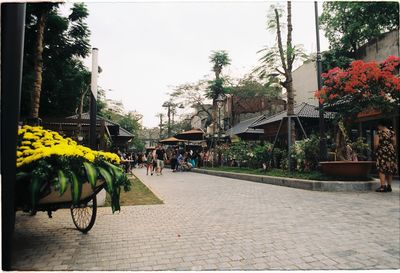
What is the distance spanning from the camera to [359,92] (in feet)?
28.9

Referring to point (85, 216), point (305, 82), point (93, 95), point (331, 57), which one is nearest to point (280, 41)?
point (331, 57)

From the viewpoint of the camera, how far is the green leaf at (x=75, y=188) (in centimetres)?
305

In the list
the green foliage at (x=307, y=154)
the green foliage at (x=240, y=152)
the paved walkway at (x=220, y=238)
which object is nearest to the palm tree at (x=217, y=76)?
the green foliage at (x=240, y=152)

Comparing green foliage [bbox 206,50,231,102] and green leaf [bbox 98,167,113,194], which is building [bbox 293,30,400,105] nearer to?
green foliage [bbox 206,50,231,102]

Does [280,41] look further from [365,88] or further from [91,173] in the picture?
[91,173]

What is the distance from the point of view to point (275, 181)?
1109 cm

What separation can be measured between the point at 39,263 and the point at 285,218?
3.76m

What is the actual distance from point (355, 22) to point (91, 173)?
21.8 m

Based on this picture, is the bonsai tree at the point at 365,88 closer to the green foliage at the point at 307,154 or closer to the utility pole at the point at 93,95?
the green foliage at the point at 307,154

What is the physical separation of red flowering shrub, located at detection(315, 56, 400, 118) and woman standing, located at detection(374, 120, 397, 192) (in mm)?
883

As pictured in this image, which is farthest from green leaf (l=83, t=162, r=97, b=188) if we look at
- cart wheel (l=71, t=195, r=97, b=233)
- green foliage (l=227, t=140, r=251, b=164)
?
green foliage (l=227, t=140, r=251, b=164)

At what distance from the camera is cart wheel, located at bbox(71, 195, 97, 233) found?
4.28m

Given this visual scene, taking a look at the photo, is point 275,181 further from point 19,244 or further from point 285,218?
point 19,244

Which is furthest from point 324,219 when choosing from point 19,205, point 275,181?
point 275,181
